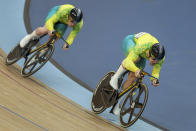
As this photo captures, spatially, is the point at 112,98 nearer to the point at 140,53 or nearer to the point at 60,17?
the point at 140,53

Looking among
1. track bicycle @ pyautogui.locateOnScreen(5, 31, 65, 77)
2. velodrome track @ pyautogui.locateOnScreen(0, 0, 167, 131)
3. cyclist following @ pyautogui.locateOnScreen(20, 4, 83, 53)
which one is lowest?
velodrome track @ pyautogui.locateOnScreen(0, 0, 167, 131)

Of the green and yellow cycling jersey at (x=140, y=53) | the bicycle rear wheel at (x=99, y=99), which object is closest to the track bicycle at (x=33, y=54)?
the bicycle rear wheel at (x=99, y=99)

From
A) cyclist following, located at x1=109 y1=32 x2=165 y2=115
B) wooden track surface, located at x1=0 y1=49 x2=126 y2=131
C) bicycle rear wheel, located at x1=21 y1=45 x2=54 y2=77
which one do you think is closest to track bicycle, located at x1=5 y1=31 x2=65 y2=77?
bicycle rear wheel, located at x1=21 y1=45 x2=54 y2=77

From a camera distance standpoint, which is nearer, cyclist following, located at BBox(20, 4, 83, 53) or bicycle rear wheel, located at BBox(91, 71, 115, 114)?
cyclist following, located at BBox(20, 4, 83, 53)

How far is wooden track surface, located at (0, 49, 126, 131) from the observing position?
250 cm

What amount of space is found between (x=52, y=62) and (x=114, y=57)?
4.23ft

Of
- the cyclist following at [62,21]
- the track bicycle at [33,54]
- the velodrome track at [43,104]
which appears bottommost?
the velodrome track at [43,104]

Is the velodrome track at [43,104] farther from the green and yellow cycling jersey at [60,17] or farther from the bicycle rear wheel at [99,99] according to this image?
the green and yellow cycling jersey at [60,17]

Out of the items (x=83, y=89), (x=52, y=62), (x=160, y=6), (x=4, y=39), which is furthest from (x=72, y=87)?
(x=160, y=6)

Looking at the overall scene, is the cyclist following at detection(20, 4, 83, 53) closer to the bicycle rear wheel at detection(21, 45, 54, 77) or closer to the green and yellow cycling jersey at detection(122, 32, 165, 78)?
the bicycle rear wheel at detection(21, 45, 54, 77)

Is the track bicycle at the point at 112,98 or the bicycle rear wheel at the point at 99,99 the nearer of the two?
the track bicycle at the point at 112,98

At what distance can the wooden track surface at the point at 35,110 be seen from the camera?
2496mm

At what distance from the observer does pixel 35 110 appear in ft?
9.62

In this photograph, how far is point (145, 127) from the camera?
4188 millimetres
